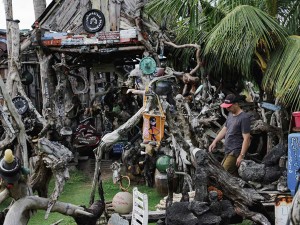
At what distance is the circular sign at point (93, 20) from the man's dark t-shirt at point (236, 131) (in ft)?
16.1

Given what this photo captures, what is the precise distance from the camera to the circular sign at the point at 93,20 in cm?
1059

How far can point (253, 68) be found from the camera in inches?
344

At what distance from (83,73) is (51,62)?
264 centimetres

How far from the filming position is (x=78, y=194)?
9219 millimetres

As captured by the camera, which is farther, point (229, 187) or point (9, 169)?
point (229, 187)

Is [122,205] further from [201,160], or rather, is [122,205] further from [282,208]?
[282,208]

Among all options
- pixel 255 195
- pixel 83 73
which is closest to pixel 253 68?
pixel 255 195

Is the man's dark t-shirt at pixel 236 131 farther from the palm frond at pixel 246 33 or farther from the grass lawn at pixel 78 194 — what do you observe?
the grass lawn at pixel 78 194

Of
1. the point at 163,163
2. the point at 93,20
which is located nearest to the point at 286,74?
the point at 163,163

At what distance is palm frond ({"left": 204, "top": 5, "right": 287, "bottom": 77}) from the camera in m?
7.09

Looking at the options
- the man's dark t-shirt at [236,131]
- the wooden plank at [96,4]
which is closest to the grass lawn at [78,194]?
the man's dark t-shirt at [236,131]

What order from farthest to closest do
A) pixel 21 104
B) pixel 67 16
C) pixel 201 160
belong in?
1. pixel 67 16
2. pixel 21 104
3. pixel 201 160

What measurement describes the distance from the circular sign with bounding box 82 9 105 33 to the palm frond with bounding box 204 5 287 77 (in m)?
3.65

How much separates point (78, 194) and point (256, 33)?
4480 mm
